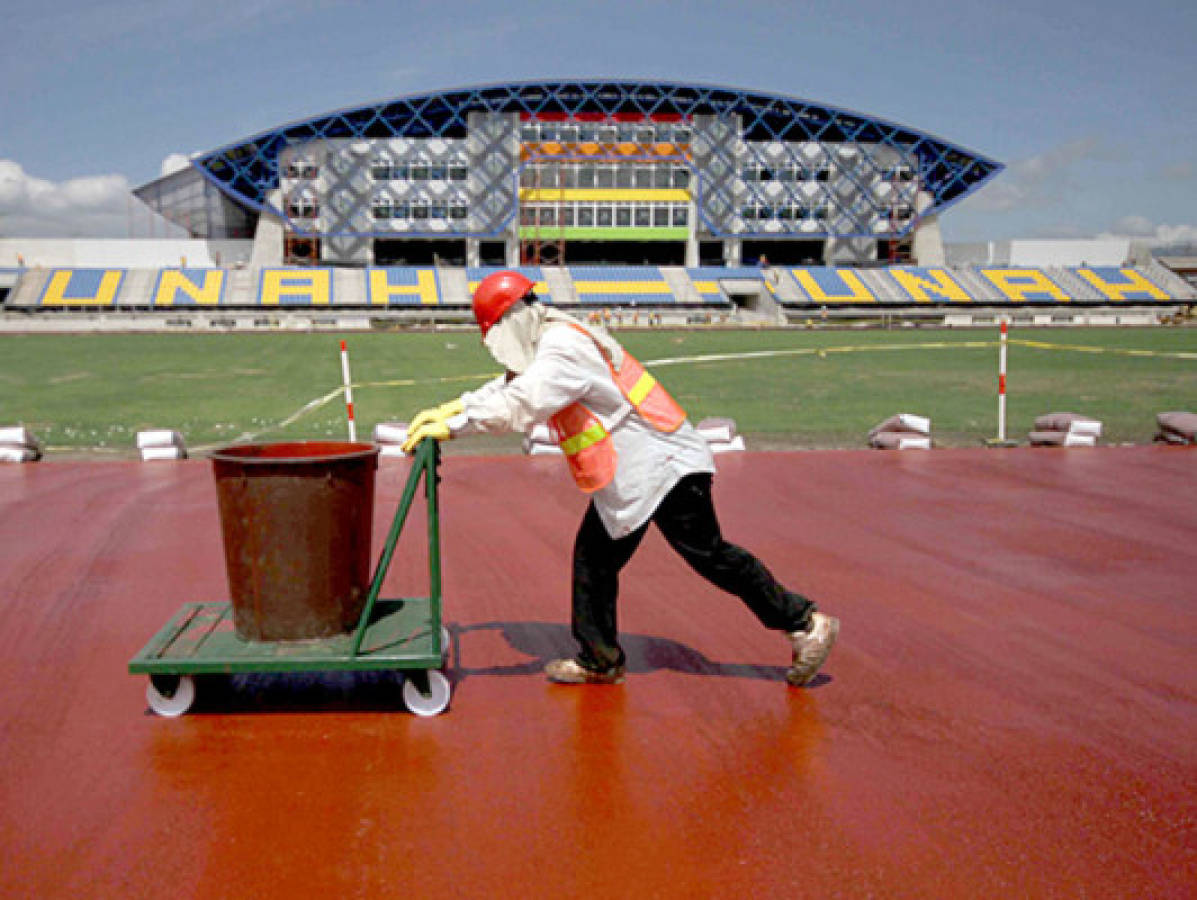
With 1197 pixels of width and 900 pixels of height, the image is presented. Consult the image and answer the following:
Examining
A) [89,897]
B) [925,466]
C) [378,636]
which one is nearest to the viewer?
[89,897]

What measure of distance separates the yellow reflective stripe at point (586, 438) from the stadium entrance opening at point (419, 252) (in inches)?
2673

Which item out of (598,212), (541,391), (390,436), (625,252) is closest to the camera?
(541,391)

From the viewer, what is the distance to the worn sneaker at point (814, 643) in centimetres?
393

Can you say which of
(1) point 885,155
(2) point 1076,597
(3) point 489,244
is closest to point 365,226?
(3) point 489,244

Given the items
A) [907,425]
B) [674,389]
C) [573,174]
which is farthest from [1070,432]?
[573,174]

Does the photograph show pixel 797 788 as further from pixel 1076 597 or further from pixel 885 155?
pixel 885 155

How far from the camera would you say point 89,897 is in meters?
2.61

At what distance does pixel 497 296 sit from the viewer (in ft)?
11.6

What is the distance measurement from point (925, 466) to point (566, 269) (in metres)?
57.0

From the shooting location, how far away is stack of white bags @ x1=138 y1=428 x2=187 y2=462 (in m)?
10.2

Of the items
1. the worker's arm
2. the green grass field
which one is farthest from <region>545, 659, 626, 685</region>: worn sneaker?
the green grass field

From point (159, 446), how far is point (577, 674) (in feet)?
25.6

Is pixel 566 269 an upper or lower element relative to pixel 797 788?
upper

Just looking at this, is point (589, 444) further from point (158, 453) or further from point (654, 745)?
point (158, 453)
